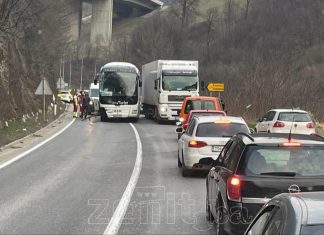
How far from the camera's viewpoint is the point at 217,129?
1362cm

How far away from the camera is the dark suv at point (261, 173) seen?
6430 millimetres

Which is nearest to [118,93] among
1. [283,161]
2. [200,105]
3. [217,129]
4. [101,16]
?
[200,105]

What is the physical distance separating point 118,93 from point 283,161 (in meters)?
30.3

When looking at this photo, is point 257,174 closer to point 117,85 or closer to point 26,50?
point 117,85

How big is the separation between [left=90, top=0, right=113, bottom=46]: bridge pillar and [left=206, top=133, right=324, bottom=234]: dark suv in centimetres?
11190

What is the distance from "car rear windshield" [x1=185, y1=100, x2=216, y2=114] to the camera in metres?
25.6

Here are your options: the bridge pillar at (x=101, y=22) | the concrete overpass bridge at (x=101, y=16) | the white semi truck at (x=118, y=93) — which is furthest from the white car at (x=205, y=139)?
the bridge pillar at (x=101, y=22)

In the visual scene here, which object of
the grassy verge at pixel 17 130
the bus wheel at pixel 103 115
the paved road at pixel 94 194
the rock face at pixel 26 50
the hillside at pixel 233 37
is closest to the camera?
the paved road at pixel 94 194

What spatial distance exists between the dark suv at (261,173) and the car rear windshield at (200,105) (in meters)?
18.0

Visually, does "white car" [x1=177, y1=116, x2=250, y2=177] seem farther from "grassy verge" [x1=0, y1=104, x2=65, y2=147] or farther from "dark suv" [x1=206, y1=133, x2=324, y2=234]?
"grassy verge" [x1=0, y1=104, x2=65, y2=147]

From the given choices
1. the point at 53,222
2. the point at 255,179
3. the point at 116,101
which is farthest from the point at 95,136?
the point at 255,179

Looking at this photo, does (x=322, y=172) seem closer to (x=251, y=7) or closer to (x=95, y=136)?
(x=95, y=136)

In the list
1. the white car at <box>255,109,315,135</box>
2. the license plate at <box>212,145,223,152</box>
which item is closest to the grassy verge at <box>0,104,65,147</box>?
the license plate at <box>212,145,223,152</box>

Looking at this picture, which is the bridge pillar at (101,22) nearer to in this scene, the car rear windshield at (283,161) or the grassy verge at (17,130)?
the grassy verge at (17,130)
